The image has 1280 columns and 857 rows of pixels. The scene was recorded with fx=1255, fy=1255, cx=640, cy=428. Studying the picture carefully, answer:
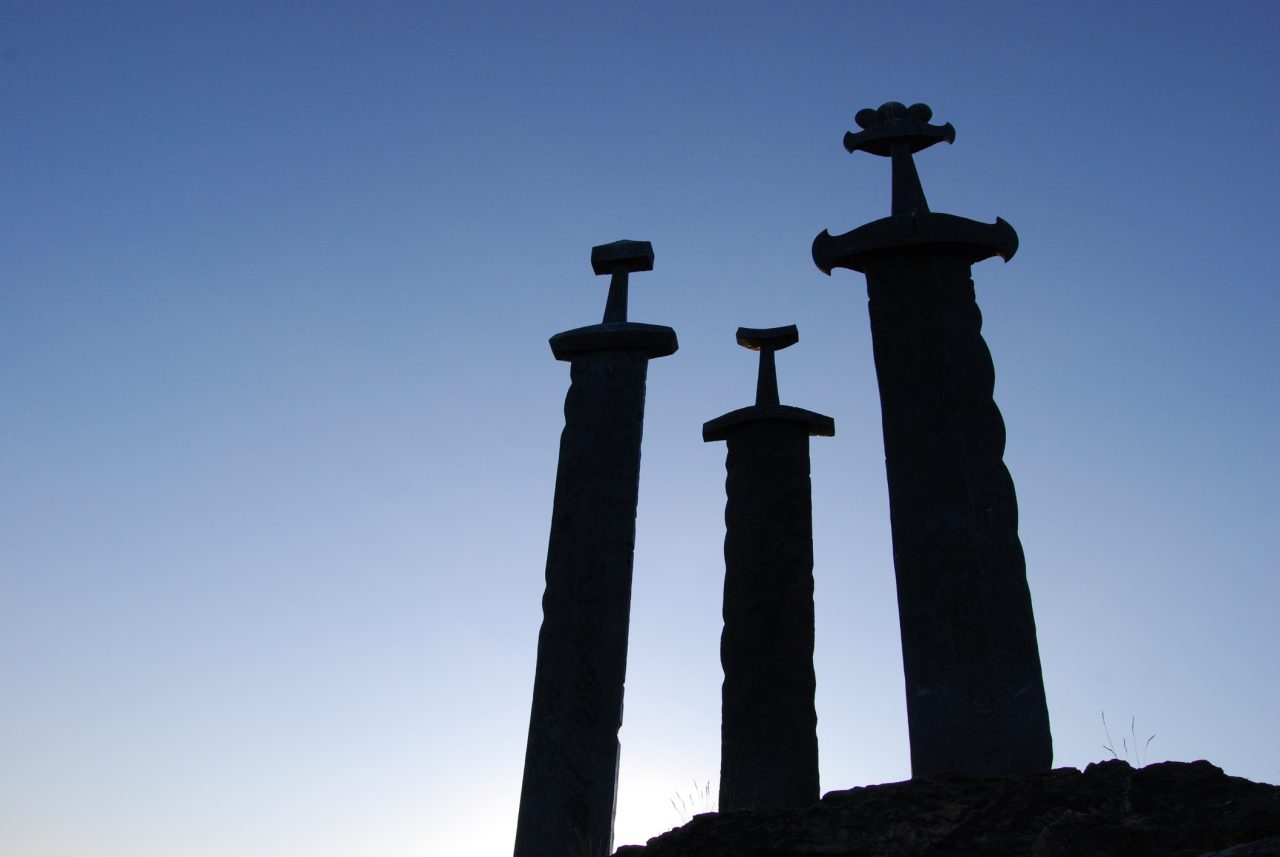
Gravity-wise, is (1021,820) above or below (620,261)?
below

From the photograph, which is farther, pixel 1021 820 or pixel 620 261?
pixel 620 261

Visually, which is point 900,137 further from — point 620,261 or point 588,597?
point 588,597

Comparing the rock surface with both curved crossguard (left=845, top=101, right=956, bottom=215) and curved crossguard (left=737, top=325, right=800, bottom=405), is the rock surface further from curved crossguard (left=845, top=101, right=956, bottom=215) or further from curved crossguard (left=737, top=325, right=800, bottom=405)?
curved crossguard (left=737, top=325, right=800, bottom=405)

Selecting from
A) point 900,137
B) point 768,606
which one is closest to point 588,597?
point 768,606

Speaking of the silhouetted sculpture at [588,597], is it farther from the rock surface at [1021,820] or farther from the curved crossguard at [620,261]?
the rock surface at [1021,820]

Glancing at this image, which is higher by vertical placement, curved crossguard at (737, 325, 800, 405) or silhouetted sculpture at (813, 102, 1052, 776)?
curved crossguard at (737, 325, 800, 405)

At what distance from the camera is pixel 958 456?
610 centimetres

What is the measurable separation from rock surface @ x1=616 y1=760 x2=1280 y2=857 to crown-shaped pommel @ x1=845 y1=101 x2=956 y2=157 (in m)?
4.57

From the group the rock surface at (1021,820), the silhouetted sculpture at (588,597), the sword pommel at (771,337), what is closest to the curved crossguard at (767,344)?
the sword pommel at (771,337)

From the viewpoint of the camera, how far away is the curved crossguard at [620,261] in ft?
27.8

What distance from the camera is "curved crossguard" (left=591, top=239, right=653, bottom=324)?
27.8 feet

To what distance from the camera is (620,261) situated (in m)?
8.61

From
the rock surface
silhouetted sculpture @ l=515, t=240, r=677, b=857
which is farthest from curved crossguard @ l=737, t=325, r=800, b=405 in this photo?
the rock surface

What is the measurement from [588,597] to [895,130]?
3.28m
